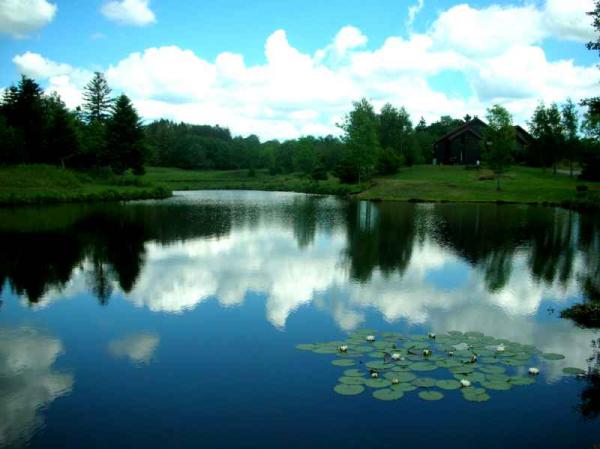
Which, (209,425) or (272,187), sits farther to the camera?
(272,187)

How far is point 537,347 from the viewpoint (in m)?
15.6

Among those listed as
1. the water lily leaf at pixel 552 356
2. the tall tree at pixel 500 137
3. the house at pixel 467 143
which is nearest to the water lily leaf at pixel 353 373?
the water lily leaf at pixel 552 356

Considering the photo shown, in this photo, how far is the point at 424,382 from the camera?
12656 millimetres

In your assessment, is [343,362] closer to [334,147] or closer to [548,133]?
[548,133]

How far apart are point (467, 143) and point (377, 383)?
86586 millimetres

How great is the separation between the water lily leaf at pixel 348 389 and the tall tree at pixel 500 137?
63.1 m

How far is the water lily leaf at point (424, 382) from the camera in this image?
12508mm

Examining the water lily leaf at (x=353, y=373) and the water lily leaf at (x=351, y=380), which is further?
the water lily leaf at (x=353, y=373)

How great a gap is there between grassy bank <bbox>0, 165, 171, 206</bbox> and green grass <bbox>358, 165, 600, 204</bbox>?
34888 mm

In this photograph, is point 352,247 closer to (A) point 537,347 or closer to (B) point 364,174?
(A) point 537,347

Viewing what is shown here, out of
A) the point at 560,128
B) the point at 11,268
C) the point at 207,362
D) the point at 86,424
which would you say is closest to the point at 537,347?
the point at 207,362

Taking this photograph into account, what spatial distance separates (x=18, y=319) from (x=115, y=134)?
65343mm

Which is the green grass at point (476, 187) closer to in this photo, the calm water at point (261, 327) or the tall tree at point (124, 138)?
the calm water at point (261, 327)

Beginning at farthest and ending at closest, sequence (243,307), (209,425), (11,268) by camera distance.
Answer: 1. (11,268)
2. (243,307)
3. (209,425)
